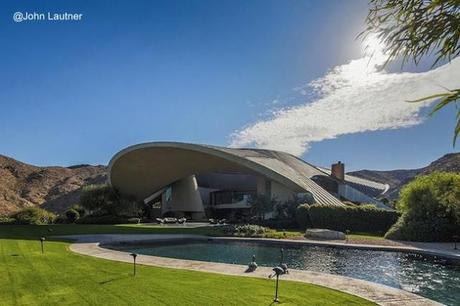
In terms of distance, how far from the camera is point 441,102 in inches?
124

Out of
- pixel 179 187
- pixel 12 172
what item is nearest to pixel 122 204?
pixel 179 187

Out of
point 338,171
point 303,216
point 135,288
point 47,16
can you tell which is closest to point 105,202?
point 303,216

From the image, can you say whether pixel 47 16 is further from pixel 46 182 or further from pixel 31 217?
pixel 46 182

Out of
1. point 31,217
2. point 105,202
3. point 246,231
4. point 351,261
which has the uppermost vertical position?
point 105,202

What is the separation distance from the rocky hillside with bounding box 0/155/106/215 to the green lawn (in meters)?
67.3

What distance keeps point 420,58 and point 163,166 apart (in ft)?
139

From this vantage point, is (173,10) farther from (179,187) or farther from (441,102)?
(179,187)

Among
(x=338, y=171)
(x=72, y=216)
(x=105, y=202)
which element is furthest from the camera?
(x=338, y=171)

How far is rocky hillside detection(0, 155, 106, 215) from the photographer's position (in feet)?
253

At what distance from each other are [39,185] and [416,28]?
93.8m

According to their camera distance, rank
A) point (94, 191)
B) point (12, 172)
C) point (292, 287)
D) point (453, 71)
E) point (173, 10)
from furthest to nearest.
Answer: point (12, 172) < point (94, 191) < point (173, 10) < point (292, 287) < point (453, 71)

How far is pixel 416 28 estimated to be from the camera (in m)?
3.86

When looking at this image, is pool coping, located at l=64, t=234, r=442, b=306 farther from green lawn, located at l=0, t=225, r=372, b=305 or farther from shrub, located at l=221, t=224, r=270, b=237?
shrub, located at l=221, t=224, r=270, b=237

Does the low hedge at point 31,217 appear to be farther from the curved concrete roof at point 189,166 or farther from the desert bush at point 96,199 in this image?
the curved concrete roof at point 189,166
